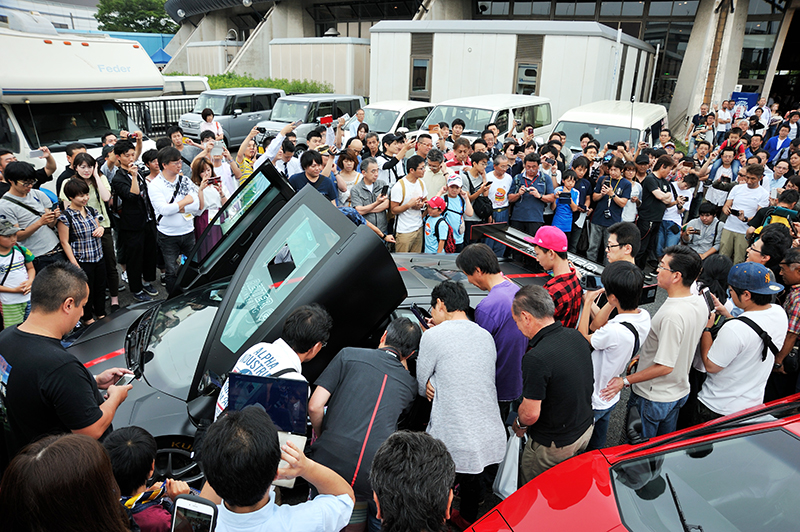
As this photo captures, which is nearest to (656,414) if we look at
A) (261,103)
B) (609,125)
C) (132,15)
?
(609,125)

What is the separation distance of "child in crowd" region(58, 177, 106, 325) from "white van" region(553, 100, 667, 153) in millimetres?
8361

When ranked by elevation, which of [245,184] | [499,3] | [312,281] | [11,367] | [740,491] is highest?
[499,3]

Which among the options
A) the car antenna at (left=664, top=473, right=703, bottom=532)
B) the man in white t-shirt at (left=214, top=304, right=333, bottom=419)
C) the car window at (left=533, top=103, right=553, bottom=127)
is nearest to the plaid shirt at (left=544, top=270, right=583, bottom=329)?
the car antenna at (left=664, top=473, right=703, bottom=532)

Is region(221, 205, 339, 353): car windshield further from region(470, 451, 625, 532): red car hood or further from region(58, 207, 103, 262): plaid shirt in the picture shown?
region(58, 207, 103, 262): plaid shirt

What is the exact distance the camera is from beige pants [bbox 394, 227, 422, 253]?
19.7ft

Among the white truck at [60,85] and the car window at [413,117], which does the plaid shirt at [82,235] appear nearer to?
the white truck at [60,85]

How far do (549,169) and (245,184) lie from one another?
4.67 m

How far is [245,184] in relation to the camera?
390 cm

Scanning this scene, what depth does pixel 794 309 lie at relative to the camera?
11.9ft

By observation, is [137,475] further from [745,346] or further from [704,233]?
[704,233]

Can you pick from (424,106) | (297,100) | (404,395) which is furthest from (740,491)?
(297,100)

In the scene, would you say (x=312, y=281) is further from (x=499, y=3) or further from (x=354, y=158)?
(x=499, y=3)

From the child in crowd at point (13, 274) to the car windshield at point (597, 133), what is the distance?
29.6ft

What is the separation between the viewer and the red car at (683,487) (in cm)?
203
